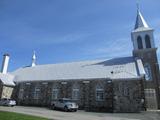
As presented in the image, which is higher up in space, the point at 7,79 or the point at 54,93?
the point at 7,79

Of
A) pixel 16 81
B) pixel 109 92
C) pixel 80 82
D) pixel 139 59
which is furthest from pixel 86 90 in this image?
pixel 16 81

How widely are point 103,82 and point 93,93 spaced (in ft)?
8.16

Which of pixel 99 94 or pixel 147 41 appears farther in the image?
pixel 147 41

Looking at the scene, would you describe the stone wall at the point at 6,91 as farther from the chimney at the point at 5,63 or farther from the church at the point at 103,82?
the chimney at the point at 5,63

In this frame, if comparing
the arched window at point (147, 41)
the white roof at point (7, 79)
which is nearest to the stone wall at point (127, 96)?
the arched window at point (147, 41)

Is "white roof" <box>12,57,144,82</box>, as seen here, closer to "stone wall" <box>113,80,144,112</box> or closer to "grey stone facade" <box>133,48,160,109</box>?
"stone wall" <box>113,80,144,112</box>

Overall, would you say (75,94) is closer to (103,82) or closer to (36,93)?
(103,82)

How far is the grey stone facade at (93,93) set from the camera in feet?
88.1

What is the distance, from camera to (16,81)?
124 feet

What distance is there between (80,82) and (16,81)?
1444 centimetres

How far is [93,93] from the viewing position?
30.5 metres

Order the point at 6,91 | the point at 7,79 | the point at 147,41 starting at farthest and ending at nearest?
the point at 7,79 < the point at 6,91 < the point at 147,41

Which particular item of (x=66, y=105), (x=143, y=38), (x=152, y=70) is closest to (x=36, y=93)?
(x=66, y=105)

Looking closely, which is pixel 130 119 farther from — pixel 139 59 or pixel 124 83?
pixel 139 59
